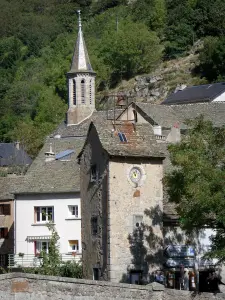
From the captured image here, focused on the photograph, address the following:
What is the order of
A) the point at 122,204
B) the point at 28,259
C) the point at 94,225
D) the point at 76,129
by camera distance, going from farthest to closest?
the point at 76,129
the point at 28,259
the point at 94,225
the point at 122,204

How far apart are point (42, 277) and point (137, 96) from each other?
94820 mm

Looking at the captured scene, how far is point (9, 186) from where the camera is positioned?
81062mm

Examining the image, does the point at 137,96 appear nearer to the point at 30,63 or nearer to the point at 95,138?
the point at 30,63

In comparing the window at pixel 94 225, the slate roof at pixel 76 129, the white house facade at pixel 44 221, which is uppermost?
the slate roof at pixel 76 129

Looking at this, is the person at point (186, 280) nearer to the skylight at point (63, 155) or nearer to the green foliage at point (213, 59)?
the skylight at point (63, 155)

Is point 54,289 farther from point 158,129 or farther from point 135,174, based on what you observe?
point 158,129

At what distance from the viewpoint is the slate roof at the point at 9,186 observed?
79.0 meters

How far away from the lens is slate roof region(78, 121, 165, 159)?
59.0m

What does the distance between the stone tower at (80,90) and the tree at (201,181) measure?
2571 inches

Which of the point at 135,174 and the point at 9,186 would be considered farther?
the point at 9,186

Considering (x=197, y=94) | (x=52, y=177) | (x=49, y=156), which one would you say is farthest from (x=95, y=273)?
(x=197, y=94)

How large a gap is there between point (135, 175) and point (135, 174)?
0.05 metres

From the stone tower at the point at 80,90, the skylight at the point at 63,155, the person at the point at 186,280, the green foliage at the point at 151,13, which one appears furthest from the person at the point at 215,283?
the green foliage at the point at 151,13

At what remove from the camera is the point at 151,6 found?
19200 centimetres
